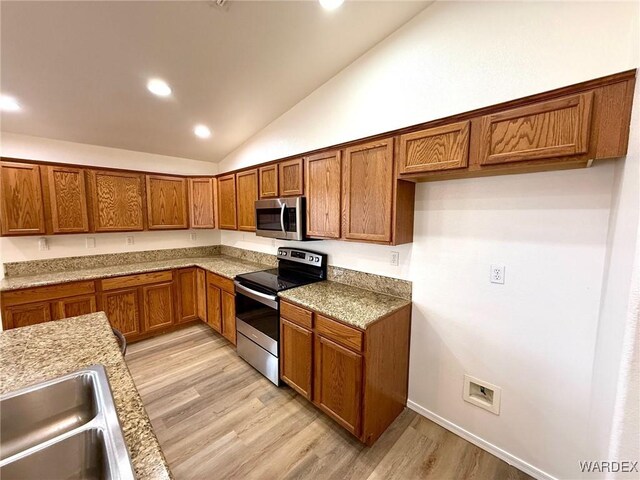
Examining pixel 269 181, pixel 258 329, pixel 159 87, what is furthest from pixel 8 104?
pixel 258 329

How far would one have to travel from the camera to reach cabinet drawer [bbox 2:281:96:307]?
2.38 metres

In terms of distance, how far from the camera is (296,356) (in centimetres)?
212

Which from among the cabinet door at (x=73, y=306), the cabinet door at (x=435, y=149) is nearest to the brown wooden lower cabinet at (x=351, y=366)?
the cabinet door at (x=435, y=149)

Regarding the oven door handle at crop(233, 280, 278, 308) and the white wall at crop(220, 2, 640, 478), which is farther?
the oven door handle at crop(233, 280, 278, 308)

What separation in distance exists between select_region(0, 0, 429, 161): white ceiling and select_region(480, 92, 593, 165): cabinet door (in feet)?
3.72

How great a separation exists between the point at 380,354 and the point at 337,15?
2355 millimetres

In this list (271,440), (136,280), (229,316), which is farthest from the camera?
(136,280)

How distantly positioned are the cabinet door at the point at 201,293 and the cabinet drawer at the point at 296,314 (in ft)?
5.71

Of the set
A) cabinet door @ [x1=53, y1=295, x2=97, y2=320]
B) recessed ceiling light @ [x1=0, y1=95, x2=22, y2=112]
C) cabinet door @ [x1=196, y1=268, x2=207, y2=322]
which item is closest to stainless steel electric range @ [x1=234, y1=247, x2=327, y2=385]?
cabinet door @ [x1=196, y1=268, x2=207, y2=322]

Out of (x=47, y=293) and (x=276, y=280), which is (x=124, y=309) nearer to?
(x=47, y=293)

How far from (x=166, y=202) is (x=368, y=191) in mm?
2966

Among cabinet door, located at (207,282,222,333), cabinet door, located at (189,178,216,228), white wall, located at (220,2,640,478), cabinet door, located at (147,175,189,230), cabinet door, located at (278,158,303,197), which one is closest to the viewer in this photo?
white wall, located at (220,2,640,478)

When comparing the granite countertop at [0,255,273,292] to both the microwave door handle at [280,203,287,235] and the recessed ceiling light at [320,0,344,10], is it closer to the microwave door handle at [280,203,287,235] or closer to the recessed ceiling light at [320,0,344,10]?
the microwave door handle at [280,203,287,235]

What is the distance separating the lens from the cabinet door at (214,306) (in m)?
3.14
